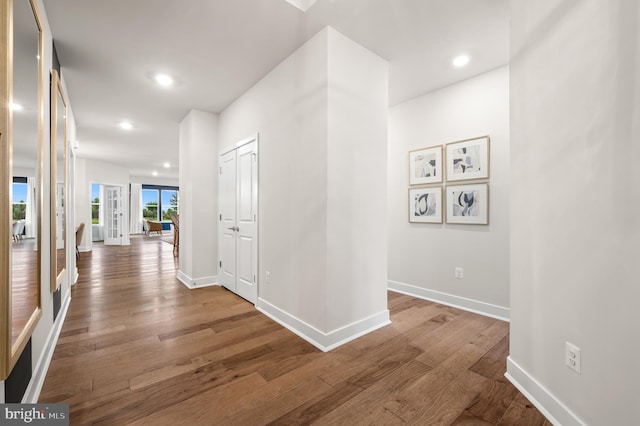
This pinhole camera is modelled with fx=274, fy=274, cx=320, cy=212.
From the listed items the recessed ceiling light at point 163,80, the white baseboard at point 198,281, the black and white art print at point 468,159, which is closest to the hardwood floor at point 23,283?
the recessed ceiling light at point 163,80

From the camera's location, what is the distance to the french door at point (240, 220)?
330 cm

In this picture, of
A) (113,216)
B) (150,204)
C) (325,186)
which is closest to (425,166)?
(325,186)

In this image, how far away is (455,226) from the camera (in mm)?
3242

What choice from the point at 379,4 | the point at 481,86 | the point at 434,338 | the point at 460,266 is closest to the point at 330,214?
the point at 434,338

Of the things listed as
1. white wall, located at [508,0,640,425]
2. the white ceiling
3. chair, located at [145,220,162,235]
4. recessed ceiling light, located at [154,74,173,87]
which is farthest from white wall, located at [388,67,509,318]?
chair, located at [145,220,162,235]

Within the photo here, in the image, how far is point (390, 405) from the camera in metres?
1.60

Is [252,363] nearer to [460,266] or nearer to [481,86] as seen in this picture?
[460,266]

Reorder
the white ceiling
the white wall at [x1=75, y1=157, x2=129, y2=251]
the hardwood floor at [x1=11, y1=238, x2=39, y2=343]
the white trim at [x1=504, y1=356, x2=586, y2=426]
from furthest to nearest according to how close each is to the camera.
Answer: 1. the white wall at [x1=75, y1=157, x2=129, y2=251]
2. the white ceiling
3. the white trim at [x1=504, y1=356, x2=586, y2=426]
4. the hardwood floor at [x1=11, y1=238, x2=39, y2=343]

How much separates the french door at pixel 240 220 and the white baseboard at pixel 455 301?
1.96 metres

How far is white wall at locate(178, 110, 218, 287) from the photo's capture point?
4156mm

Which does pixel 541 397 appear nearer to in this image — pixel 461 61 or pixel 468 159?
pixel 468 159

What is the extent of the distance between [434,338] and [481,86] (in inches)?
106

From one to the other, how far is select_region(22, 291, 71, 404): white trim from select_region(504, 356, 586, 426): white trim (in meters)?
2.79

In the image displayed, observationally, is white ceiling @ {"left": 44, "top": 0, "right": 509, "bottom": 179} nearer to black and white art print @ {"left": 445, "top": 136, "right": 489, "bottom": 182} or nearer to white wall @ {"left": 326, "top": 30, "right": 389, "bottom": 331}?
white wall @ {"left": 326, "top": 30, "right": 389, "bottom": 331}
